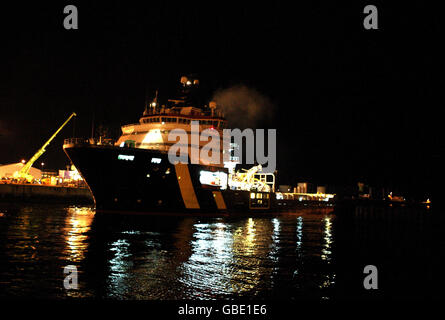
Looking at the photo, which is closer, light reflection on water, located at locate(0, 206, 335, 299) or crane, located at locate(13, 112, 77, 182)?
light reflection on water, located at locate(0, 206, 335, 299)

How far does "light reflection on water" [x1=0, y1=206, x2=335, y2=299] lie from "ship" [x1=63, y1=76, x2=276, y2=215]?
6886 mm

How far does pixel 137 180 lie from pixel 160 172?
72.3 inches

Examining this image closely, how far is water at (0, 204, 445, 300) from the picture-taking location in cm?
916

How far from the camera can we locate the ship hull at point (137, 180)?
2612 cm

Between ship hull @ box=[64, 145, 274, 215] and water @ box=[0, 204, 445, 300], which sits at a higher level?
ship hull @ box=[64, 145, 274, 215]

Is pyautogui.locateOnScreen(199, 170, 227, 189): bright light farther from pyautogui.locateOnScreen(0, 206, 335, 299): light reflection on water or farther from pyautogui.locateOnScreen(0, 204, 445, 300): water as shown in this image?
pyautogui.locateOnScreen(0, 206, 335, 299): light reflection on water

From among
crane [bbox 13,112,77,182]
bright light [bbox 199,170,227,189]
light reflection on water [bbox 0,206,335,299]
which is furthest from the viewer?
crane [bbox 13,112,77,182]

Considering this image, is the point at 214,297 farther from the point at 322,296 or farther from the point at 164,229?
the point at 164,229

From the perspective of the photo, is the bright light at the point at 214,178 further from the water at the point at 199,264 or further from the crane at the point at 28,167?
the crane at the point at 28,167

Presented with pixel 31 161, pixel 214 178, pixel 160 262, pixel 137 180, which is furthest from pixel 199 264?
pixel 31 161

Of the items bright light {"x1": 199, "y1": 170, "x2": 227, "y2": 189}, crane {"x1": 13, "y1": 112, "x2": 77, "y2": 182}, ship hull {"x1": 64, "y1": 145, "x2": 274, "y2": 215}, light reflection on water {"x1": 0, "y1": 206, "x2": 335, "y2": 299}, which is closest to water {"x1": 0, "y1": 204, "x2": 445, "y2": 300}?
light reflection on water {"x1": 0, "y1": 206, "x2": 335, "y2": 299}

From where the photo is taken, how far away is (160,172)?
2734 cm

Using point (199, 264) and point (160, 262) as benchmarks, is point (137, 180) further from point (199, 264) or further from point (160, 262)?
point (199, 264)

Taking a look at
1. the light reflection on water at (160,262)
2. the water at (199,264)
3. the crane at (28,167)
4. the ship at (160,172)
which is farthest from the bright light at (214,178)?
the crane at (28,167)
